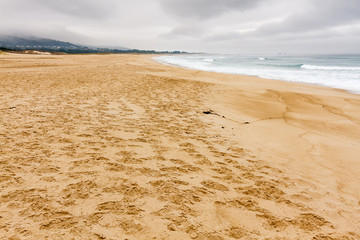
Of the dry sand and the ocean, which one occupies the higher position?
the ocean

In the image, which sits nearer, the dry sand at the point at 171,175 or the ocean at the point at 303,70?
the dry sand at the point at 171,175

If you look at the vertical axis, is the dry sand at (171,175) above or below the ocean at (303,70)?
below

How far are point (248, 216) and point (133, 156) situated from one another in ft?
7.09

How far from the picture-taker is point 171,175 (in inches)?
126

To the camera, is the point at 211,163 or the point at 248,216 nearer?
the point at 248,216

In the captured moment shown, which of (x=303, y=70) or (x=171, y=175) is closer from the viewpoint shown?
(x=171, y=175)

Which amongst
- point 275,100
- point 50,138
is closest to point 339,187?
point 50,138

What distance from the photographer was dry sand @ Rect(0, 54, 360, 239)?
228 cm

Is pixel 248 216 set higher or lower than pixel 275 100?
lower

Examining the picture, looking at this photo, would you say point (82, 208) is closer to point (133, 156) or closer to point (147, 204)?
point (147, 204)

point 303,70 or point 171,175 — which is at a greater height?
point 303,70

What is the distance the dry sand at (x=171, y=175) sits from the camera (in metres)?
2.28

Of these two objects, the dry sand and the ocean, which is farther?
the ocean

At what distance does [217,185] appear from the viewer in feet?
10.1
